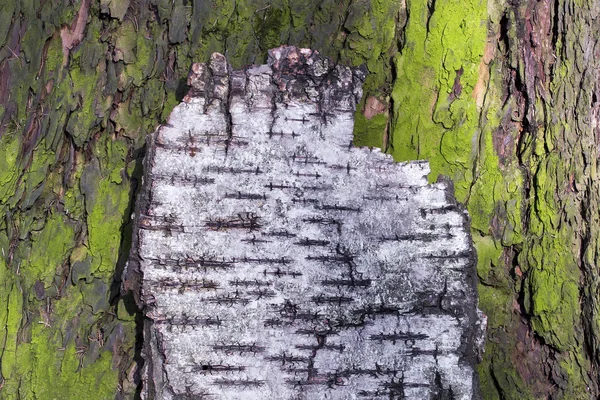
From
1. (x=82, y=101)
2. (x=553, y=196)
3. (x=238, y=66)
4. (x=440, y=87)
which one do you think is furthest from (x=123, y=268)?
(x=553, y=196)

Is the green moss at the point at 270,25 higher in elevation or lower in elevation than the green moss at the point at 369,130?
higher

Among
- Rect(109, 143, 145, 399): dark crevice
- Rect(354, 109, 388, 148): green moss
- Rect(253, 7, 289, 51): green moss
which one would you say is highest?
Rect(253, 7, 289, 51): green moss

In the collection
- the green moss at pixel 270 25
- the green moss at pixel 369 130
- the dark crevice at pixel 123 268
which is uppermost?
the green moss at pixel 270 25

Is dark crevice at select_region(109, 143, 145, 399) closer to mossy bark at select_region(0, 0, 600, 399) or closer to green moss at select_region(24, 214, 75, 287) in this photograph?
mossy bark at select_region(0, 0, 600, 399)

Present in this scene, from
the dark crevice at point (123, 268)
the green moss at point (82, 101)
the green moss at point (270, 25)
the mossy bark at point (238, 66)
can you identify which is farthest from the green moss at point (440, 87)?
the green moss at point (82, 101)

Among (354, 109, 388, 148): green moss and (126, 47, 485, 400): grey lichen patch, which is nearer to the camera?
(126, 47, 485, 400): grey lichen patch

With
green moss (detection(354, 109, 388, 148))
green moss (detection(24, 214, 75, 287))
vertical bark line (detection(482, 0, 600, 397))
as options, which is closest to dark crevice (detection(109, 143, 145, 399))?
green moss (detection(24, 214, 75, 287))

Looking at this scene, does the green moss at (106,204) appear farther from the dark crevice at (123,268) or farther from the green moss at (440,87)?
the green moss at (440,87)

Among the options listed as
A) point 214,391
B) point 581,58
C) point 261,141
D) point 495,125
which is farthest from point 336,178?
point 581,58
